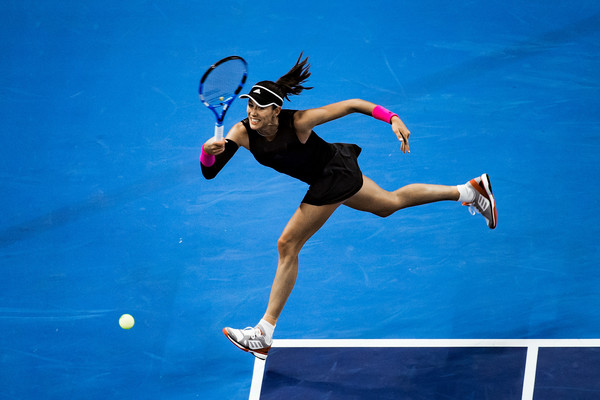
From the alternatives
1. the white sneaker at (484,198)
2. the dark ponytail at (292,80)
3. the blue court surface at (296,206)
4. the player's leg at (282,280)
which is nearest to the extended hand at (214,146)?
the dark ponytail at (292,80)

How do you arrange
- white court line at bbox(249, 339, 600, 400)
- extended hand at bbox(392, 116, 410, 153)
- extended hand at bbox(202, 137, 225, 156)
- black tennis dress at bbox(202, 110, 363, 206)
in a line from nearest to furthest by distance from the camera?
extended hand at bbox(392, 116, 410, 153)
extended hand at bbox(202, 137, 225, 156)
black tennis dress at bbox(202, 110, 363, 206)
white court line at bbox(249, 339, 600, 400)

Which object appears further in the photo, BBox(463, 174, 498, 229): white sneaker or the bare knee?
BBox(463, 174, 498, 229): white sneaker

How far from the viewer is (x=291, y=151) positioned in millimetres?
5742

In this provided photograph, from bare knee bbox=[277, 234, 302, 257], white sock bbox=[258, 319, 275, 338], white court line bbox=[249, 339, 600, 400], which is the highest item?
bare knee bbox=[277, 234, 302, 257]

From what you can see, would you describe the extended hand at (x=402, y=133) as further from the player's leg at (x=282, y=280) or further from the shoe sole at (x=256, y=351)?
the shoe sole at (x=256, y=351)

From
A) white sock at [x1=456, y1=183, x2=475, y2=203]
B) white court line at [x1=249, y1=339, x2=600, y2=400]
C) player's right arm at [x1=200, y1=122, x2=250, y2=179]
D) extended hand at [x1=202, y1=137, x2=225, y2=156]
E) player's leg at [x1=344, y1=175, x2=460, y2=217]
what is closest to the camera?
extended hand at [x1=202, y1=137, x2=225, y2=156]

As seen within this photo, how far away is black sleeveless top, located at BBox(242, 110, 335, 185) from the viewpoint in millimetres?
5711

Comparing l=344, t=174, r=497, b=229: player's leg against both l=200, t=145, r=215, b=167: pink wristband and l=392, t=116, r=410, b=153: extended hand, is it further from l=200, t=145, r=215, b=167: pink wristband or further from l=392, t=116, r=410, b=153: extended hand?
l=200, t=145, r=215, b=167: pink wristband

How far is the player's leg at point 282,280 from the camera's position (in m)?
5.86

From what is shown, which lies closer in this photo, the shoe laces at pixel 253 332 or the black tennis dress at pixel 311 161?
the black tennis dress at pixel 311 161

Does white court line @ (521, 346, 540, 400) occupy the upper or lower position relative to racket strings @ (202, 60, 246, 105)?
lower

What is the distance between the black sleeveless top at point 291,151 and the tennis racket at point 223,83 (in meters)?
0.36

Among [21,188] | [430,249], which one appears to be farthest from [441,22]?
[21,188]

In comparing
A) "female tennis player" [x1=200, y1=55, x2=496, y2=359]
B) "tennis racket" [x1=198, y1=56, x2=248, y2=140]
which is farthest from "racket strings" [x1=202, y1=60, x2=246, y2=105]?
"female tennis player" [x1=200, y1=55, x2=496, y2=359]
